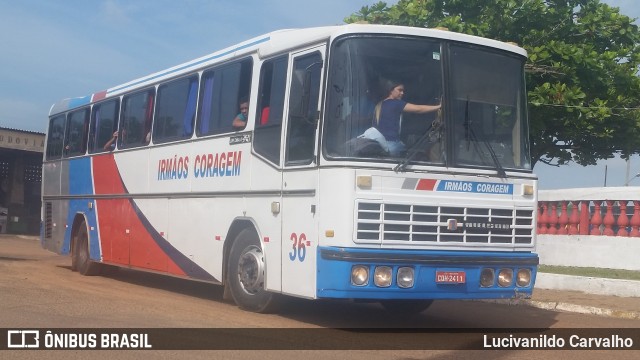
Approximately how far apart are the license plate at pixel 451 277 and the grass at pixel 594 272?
267 inches

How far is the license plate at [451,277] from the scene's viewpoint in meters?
9.02

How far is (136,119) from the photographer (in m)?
14.6

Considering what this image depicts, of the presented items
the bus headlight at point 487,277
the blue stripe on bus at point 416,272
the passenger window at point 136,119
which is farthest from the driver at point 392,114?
the passenger window at point 136,119

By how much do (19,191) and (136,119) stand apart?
87.2ft

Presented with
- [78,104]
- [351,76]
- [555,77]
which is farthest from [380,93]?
[555,77]

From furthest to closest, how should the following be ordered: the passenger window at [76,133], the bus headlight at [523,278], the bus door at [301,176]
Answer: the passenger window at [76,133] < the bus headlight at [523,278] < the bus door at [301,176]

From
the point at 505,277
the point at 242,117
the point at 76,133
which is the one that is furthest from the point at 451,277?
the point at 76,133

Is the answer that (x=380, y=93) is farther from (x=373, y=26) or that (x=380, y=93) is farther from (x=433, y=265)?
(x=433, y=265)

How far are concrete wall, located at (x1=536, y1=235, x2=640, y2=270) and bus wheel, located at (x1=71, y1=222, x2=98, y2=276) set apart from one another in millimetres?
9628

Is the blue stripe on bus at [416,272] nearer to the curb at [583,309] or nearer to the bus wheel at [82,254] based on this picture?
the curb at [583,309]

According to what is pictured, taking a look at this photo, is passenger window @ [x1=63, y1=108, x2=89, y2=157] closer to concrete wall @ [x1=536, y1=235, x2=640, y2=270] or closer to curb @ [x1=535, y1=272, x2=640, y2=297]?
curb @ [x1=535, y1=272, x2=640, y2=297]

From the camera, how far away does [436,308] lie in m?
12.6

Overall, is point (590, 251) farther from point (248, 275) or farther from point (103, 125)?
point (103, 125)

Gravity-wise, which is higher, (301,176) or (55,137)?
(55,137)
